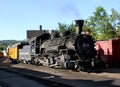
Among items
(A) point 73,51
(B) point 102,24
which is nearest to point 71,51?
(A) point 73,51

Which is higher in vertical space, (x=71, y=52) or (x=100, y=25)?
(x=100, y=25)

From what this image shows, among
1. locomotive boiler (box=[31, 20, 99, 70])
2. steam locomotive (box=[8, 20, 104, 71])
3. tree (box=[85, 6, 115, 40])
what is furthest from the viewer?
tree (box=[85, 6, 115, 40])

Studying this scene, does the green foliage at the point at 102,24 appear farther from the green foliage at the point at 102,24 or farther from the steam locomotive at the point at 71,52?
the steam locomotive at the point at 71,52

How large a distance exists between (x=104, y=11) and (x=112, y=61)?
4171 cm

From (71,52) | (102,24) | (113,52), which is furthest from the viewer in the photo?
(102,24)

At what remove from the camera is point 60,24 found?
279 ft

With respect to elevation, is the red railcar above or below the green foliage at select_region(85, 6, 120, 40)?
below

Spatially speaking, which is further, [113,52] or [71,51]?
[113,52]

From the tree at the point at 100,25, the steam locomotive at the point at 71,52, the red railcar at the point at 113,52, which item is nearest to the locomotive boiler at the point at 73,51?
the steam locomotive at the point at 71,52

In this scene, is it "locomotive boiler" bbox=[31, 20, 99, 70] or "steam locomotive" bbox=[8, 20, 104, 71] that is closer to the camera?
"steam locomotive" bbox=[8, 20, 104, 71]

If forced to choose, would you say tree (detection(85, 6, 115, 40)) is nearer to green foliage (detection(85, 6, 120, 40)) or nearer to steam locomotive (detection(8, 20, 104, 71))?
green foliage (detection(85, 6, 120, 40))

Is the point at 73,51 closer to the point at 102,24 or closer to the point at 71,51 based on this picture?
the point at 71,51

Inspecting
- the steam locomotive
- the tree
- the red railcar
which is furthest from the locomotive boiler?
the tree

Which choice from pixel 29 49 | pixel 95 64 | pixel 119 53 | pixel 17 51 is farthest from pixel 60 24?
pixel 95 64
